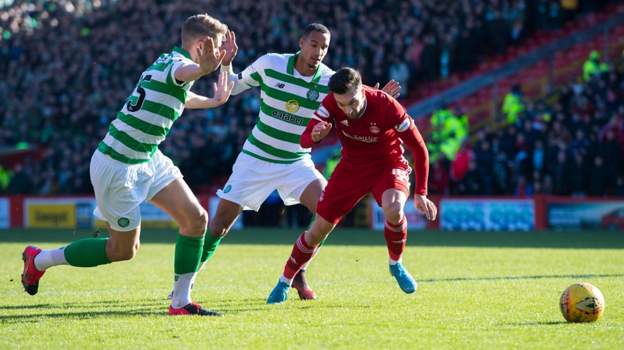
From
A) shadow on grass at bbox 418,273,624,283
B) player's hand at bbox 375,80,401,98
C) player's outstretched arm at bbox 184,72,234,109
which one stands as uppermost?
player's hand at bbox 375,80,401,98

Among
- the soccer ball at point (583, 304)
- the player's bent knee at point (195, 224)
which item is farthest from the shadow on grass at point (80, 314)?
the soccer ball at point (583, 304)

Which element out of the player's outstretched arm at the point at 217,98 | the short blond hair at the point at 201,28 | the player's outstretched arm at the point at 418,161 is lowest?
the player's outstretched arm at the point at 418,161

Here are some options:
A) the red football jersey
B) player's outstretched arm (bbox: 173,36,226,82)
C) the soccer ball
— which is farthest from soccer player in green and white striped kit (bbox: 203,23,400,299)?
the soccer ball

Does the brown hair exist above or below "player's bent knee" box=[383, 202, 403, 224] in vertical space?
above

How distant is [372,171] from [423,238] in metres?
10.8

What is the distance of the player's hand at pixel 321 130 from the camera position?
28.1 ft

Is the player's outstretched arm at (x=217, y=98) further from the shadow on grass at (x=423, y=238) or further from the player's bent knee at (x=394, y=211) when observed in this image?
the shadow on grass at (x=423, y=238)

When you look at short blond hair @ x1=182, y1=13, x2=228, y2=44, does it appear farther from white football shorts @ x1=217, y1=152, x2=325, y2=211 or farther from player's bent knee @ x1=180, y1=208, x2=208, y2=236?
white football shorts @ x1=217, y1=152, x2=325, y2=211

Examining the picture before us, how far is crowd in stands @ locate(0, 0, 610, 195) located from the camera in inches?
1048

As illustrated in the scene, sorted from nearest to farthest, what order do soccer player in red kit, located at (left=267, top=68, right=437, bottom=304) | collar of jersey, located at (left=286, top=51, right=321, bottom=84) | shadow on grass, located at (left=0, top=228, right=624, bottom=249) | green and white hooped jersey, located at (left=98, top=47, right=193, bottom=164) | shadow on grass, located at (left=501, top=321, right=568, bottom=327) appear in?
shadow on grass, located at (left=501, top=321, right=568, bottom=327) < green and white hooped jersey, located at (left=98, top=47, right=193, bottom=164) < soccer player in red kit, located at (left=267, top=68, right=437, bottom=304) < collar of jersey, located at (left=286, top=51, right=321, bottom=84) < shadow on grass, located at (left=0, top=228, right=624, bottom=249)

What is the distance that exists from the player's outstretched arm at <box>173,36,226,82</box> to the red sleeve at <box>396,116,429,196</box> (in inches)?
72.8

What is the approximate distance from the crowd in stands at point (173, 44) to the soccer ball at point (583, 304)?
585 inches

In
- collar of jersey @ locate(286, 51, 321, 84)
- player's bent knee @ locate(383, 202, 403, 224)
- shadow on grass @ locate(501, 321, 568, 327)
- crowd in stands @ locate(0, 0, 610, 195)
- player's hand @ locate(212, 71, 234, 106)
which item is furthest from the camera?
crowd in stands @ locate(0, 0, 610, 195)

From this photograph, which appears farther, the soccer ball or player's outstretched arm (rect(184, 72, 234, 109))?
player's outstretched arm (rect(184, 72, 234, 109))
